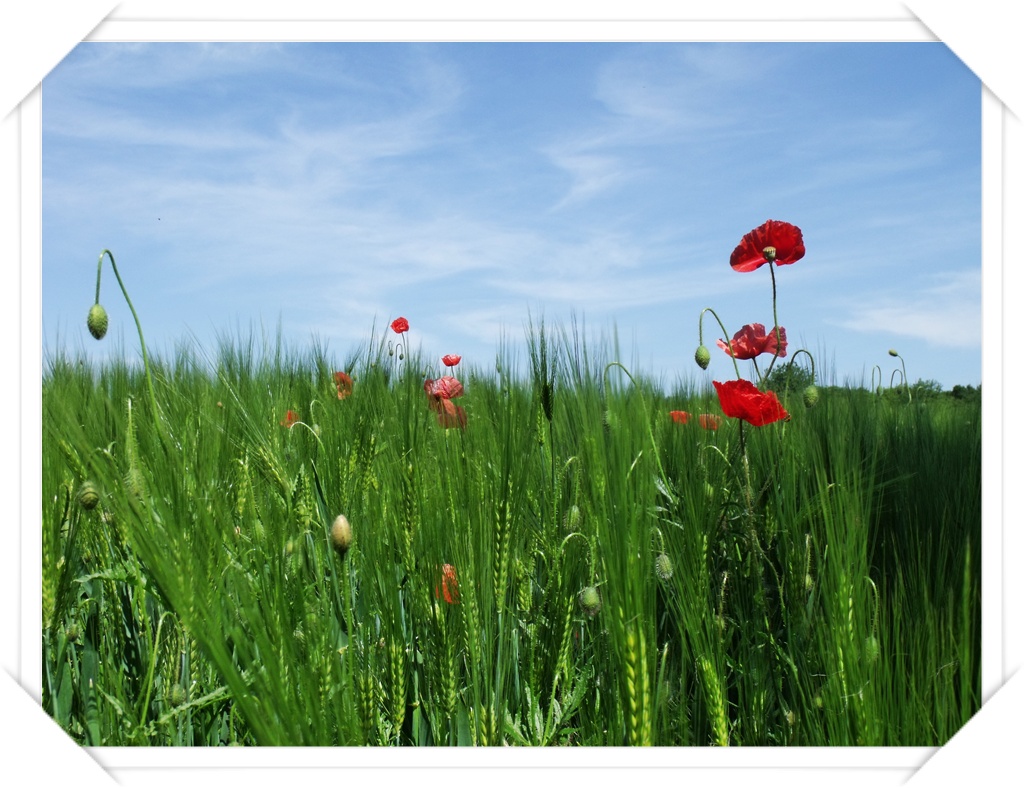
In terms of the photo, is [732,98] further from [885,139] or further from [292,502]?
[292,502]

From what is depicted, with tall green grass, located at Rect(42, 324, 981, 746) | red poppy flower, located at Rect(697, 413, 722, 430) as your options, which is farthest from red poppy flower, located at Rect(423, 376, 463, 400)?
red poppy flower, located at Rect(697, 413, 722, 430)

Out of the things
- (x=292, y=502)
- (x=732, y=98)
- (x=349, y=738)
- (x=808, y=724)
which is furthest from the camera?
(x=732, y=98)

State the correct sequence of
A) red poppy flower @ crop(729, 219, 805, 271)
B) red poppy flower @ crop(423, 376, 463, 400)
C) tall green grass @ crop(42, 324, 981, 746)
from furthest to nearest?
red poppy flower @ crop(423, 376, 463, 400)
red poppy flower @ crop(729, 219, 805, 271)
tall green grass @ crop(42, 324, 981, 746)

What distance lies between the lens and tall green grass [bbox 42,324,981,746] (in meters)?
0.81

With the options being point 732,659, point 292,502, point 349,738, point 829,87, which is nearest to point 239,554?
point 292,502

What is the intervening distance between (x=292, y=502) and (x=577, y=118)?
73 cm

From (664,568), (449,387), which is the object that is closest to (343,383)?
(449,387)

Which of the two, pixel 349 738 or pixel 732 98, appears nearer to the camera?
pixel 349 738

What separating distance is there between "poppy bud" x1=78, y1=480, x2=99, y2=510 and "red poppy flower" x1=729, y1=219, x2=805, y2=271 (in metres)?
1.00

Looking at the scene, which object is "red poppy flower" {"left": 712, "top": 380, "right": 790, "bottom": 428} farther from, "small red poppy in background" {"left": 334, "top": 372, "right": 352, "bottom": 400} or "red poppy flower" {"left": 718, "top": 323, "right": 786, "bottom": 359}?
"small red poppy in background" {"left": 334, "top": 372, "right": 352, "bottom": 400}

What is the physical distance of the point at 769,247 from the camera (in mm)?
1173

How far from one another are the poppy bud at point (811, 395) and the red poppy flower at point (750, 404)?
0.69ft

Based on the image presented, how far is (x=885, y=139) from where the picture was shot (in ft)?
3.84

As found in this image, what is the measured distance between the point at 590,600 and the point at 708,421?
1.46 feet
